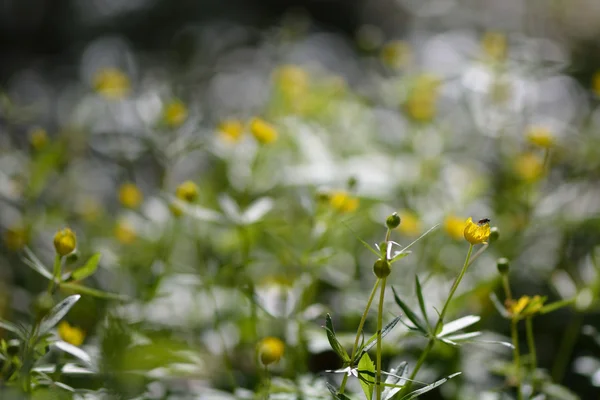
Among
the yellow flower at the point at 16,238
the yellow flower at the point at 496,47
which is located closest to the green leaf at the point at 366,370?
the yellow flower at the point at 16,238

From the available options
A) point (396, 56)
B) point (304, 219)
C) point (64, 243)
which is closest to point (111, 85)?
point (304, 219)

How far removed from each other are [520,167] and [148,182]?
1151 mm

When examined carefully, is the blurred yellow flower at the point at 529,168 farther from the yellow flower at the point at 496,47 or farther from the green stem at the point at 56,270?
the green stem at the point at 56,270

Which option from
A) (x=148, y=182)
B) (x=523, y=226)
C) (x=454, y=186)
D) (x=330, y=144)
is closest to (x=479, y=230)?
(x=523, y=226)

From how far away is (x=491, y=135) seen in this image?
1501mm

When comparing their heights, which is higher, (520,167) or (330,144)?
(330,144)

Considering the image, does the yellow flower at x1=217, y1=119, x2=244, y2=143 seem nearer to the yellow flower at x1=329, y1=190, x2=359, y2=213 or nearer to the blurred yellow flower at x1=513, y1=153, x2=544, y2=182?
the yellow flower at x1=329, y1=190, x2=359, y2=213

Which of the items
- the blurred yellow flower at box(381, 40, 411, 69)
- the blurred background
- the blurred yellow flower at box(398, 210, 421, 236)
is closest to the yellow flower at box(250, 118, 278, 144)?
the blurred background

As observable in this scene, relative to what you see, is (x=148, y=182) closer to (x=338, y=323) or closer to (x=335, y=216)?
(x=338, y=323)

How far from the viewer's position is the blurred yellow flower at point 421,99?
1516 millimetres

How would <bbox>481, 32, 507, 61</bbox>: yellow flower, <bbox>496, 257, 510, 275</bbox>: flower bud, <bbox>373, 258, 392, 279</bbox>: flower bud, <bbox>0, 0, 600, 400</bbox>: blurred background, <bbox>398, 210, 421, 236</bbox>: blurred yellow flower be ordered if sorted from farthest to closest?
<bbox>481, 32, 507, 61</bbox>: yellow flower < <bbox>398, 210, 421, 236</bbox>: blurred yellow flower < <bbox>0, 0, 600, 400</bbox>: blurred background < <bbox>496, 257, 510, 275</bbox>: flower bud < <bbox>373, 258, 392, 279</bbox>: flower bud

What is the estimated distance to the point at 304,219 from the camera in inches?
55.1

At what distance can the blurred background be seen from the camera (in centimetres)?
99

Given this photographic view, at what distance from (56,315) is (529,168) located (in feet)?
2.89
